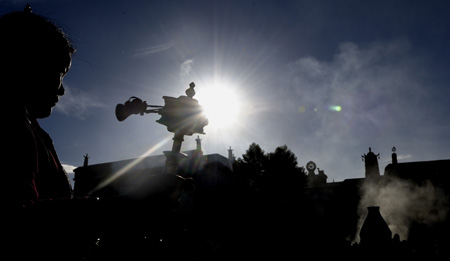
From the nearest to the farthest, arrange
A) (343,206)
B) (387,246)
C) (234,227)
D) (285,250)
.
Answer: (387,246) → (285,250) → (234,227) → (343,206)

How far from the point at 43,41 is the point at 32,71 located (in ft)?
0.46

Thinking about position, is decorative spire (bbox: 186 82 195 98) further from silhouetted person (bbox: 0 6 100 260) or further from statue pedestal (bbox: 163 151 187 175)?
silhouetted person (bbox: 0 6 100 260)

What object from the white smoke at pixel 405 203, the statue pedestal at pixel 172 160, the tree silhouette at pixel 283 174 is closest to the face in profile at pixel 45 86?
the statue pedestal at pixel 172 160

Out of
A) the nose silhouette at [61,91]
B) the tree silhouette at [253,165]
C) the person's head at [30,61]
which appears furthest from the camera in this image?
the tree silhouette at [253,165]

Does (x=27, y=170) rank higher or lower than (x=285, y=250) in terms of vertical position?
higher

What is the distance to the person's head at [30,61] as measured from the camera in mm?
915

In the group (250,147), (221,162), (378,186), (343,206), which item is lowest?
(343,206)

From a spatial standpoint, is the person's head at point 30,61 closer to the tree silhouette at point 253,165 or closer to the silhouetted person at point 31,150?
the silhouetted person at point 31,150

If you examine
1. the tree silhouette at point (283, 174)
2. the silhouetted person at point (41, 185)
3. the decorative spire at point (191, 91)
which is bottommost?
the silhouetted person at point (41, 185)

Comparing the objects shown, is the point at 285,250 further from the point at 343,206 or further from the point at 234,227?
the point at 343,206

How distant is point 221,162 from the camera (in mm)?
26391

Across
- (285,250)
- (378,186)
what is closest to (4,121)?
(285,250)

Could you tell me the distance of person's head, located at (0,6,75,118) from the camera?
3.00ft

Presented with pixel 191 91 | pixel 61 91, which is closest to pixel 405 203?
pixel 191 91
